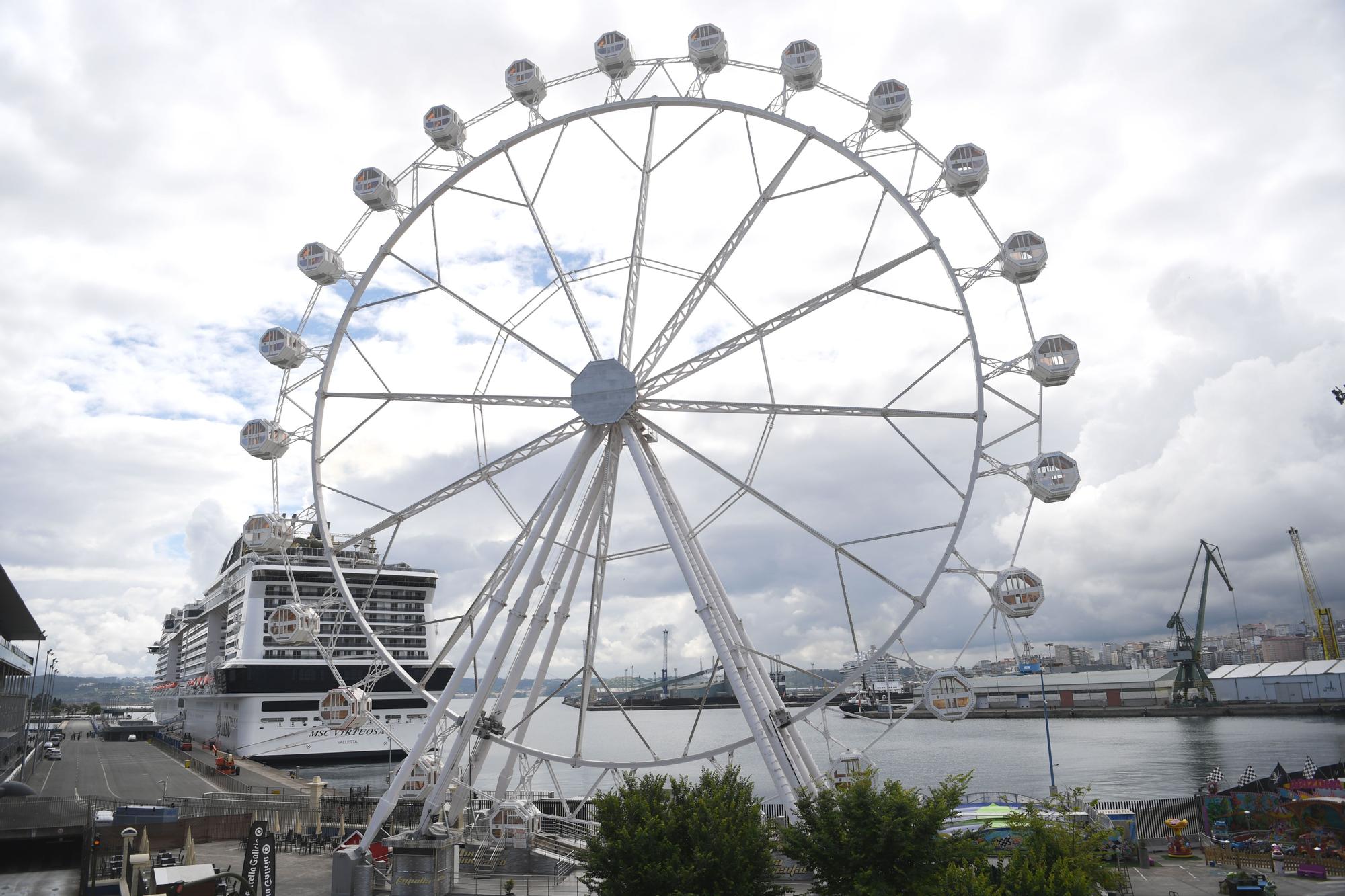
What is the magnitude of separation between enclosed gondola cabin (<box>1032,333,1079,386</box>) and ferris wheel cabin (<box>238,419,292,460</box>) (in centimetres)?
2204

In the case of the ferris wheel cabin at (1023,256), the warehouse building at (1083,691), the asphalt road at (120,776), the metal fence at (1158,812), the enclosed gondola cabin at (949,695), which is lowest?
the warehouse building at (1083,691)

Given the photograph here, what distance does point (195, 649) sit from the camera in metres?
117

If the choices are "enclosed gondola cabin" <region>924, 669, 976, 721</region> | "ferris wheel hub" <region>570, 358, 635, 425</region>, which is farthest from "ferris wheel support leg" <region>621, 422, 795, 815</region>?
"enclosed gondola cabin" <region>924, 669, 976, 721</region>

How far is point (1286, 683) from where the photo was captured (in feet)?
491

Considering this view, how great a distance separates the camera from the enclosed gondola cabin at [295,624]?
27969 mm

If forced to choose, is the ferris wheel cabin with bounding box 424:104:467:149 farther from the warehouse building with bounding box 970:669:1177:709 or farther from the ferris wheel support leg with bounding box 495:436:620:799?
the warehouse building with bounding box 970:669:1177:709

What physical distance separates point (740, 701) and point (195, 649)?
113m

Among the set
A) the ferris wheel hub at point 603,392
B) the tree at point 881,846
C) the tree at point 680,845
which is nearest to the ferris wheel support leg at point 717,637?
the ferris wheel hub at point 603,392

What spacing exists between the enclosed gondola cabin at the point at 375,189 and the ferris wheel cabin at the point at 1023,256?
18.6m

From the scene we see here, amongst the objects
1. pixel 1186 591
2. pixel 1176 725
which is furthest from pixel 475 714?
pixel 1186 591

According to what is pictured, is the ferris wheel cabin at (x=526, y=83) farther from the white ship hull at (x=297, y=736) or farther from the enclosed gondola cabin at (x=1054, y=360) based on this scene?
the white ship hull at (x=297, y=736)

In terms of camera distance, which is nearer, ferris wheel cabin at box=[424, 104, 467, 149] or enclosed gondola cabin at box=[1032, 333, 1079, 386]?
enclosed gondola cabin at box=[1032, 333, 1079, 386]

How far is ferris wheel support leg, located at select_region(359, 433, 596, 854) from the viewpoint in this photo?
82.0 ft

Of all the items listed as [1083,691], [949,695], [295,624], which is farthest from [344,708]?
[1083,691]
